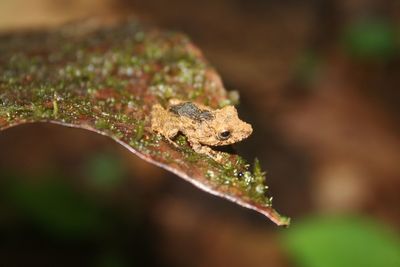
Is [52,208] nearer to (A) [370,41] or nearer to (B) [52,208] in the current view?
(B) [52,208]

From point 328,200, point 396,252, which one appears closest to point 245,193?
point 396,252

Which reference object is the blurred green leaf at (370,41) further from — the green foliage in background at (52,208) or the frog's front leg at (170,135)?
the frog's front leg at (170,135)

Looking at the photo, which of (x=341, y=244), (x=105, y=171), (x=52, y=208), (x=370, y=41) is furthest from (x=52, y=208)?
(x=370, y=41)

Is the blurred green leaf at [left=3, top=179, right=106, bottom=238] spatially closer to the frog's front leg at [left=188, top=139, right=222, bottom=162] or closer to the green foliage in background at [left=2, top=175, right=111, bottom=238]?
the green foliage in background at [left=2, top=175, right=111, bottom=238]

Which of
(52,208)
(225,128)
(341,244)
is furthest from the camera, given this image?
(52,208)

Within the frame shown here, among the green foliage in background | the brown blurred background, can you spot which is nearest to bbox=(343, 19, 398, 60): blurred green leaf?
the brown blurred background

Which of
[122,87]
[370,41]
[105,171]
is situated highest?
[370,41]

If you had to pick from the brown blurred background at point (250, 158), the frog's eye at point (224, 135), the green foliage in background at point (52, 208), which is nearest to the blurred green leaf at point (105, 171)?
the brown blurred background at point (250, 158)
